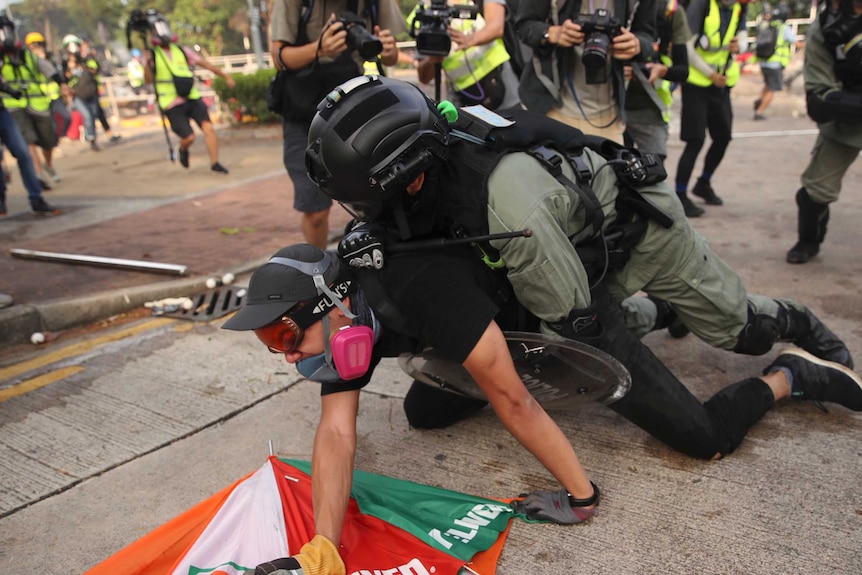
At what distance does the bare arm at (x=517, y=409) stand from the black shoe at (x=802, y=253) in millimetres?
2810

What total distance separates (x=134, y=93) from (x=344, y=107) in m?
24.3

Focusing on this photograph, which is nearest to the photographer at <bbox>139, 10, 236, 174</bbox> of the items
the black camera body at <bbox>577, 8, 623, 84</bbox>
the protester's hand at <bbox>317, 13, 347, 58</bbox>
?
the protester's hand at <bbox>317, 13, 347, 58</bbox>

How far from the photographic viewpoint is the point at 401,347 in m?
2.21

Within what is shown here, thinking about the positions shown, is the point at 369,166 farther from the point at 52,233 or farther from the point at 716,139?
the point at 52,233

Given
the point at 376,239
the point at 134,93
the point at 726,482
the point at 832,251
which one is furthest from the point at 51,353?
the point at 134,93

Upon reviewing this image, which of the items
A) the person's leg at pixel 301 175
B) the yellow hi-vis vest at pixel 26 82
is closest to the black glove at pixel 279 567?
the person's leg at pixel 301 175

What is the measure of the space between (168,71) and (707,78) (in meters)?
5.48

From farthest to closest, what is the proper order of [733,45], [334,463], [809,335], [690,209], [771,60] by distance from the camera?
[771,60] → [733,45] → [690,209] → [809,335] → [334,463]

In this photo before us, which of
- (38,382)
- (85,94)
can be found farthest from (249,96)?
(38,382)

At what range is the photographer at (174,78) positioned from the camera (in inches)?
299

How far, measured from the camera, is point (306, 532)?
210cm

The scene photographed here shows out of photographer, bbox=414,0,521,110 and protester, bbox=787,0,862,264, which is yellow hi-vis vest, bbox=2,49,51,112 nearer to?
photographer, bbox=414,0,521,110

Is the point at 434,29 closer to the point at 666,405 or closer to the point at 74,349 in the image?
the point at 666,405

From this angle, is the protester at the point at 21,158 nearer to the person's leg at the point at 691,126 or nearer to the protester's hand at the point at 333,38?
the protester's hand at the point at 333,38
